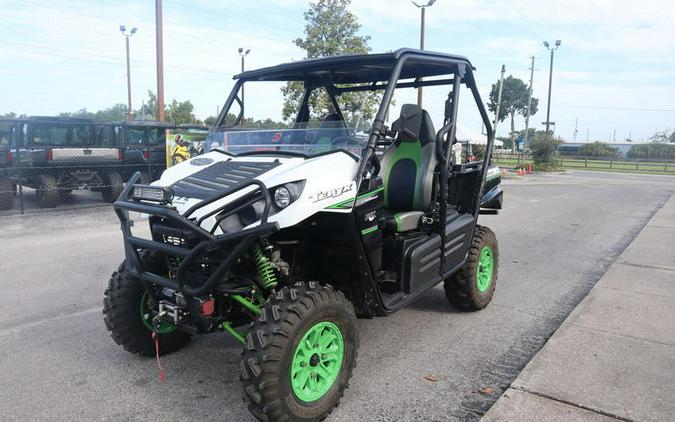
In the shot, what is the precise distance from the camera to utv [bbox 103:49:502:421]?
2971 mm

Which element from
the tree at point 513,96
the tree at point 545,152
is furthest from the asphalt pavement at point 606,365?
the tree at point 513,96

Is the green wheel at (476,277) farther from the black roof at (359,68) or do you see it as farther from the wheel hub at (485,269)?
the black roof at (359,68)

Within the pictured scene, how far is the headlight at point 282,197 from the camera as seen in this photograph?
312 centimetres

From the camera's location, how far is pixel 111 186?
13.0 m

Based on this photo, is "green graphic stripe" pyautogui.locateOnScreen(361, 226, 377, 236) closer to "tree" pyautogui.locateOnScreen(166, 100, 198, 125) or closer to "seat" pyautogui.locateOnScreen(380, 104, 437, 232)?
"seat" pyautogui.locateOnScreen(380, 104, 437, 232)

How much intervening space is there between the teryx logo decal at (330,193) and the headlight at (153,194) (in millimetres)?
839

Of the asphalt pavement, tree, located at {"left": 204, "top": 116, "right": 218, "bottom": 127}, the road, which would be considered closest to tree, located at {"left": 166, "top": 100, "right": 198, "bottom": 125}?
tree, located at {"left": 204, "top": 116, "right": 218, "bottom": 127}

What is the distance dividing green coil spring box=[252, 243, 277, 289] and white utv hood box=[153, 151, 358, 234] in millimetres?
232

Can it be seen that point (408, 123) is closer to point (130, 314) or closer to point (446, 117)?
point (446, 117)

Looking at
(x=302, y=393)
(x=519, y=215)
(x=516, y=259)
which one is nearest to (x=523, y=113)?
(x=519, y=215)

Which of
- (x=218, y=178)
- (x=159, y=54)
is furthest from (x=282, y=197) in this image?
(x=159, y=54)

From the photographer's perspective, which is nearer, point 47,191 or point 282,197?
point 282,197

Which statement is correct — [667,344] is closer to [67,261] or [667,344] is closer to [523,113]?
[67,261]

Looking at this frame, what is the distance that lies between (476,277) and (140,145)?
1147cm
